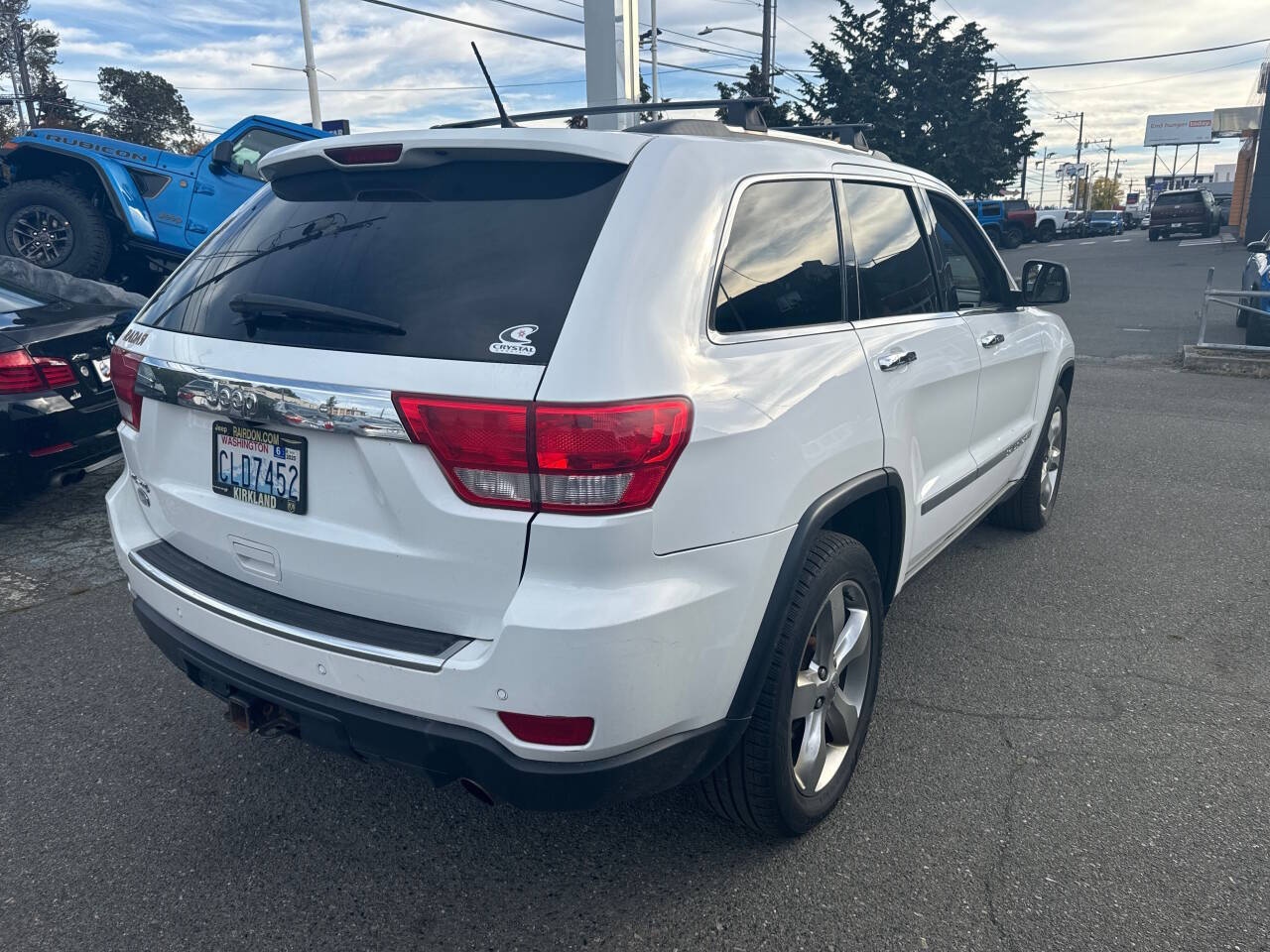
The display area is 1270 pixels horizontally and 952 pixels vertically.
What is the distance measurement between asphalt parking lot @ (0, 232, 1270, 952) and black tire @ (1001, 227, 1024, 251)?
3664 cm

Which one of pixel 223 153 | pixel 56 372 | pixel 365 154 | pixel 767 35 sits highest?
pixel 767 35

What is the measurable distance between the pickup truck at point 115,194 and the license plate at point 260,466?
8239 mm

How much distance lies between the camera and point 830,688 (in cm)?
265

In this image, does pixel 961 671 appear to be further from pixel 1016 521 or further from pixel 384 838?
pixel 384 838

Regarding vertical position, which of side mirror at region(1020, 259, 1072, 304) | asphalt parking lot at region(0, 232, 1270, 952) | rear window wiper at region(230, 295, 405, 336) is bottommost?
asphalt parking lot at region(0, 232, 1270, 952)

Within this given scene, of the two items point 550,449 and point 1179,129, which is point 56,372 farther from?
point 1179,129

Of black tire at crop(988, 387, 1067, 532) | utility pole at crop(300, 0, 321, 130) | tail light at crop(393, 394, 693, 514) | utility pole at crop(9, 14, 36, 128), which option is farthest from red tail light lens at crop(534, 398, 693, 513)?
utility pole at crop(9, 14, 36, 128)

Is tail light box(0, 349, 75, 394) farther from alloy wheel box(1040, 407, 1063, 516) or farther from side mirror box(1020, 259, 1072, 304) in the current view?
alloy wheel box(1040, 407, 1063, 516)

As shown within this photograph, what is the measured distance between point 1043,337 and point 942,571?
1214 mm

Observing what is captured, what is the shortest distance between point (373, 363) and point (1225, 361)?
420 inches

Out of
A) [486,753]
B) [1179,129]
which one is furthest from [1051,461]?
[1179,129]

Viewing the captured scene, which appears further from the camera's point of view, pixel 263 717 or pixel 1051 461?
pixel 1051 461

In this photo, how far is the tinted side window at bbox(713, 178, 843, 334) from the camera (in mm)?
2311

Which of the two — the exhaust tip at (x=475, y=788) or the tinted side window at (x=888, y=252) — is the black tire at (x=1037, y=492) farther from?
the exhaust tip at (x=475, y=788)
